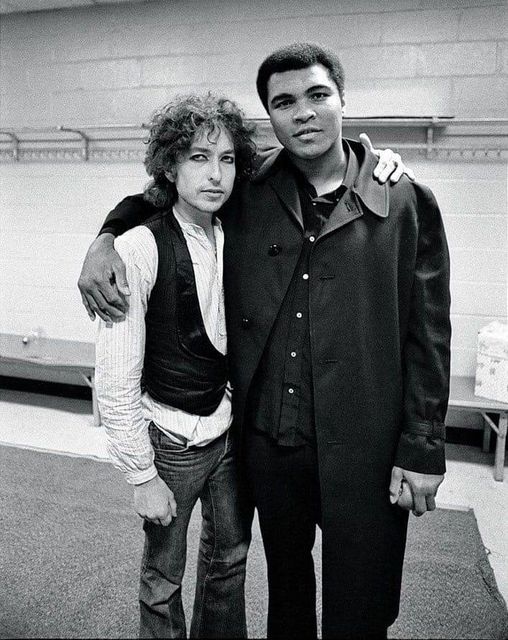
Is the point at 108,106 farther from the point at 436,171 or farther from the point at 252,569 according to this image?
the point at 252,569

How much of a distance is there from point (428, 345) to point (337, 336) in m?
0.19

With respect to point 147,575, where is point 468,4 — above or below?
above

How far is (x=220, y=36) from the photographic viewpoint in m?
3.02

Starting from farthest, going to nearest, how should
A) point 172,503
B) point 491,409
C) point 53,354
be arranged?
point 53,354 < point 491,409 < point 172,503

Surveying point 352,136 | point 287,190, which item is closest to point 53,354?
point 352,136

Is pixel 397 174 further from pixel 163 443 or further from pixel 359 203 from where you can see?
pixel 163 443

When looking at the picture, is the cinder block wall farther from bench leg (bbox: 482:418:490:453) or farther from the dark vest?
the dark vest

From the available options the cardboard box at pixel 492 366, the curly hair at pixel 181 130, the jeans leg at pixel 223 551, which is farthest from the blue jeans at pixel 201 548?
the cardboard box at pixel 492 366

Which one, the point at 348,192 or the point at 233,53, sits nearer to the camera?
the point at 348,192

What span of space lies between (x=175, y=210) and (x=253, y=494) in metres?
0.65

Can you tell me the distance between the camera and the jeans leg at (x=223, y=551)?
123 centimetres

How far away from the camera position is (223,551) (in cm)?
125

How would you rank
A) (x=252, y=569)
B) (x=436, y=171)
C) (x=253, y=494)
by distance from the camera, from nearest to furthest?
(x=253, y=494)
(x=252, y=569)
(x=436, y=171)

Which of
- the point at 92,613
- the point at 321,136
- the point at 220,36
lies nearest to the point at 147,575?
the point at 92,613
